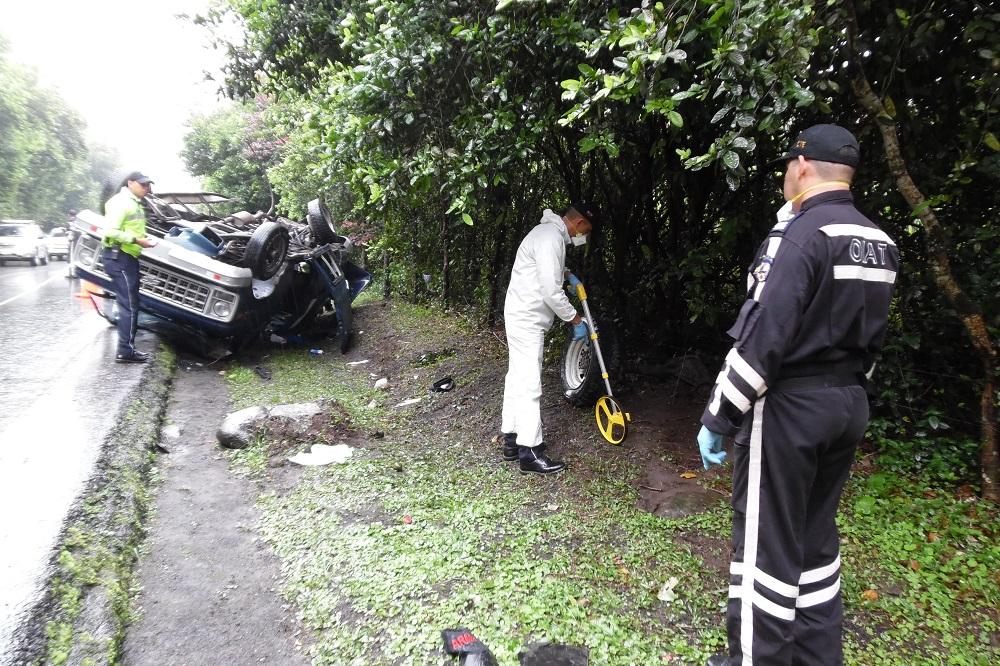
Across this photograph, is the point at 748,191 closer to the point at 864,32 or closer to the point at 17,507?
the point at 864,32

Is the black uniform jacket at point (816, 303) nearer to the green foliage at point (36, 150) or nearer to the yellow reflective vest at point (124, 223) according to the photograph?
the yellow reflective vest at point (124, 223)

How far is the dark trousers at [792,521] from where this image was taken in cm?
193

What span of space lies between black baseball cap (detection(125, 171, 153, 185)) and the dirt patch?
328cm

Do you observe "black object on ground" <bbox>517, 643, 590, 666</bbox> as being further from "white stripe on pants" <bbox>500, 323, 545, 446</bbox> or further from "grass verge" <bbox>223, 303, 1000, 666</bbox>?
"white stripe on pants" <bbox>500, 323, 545, 446</bbox>

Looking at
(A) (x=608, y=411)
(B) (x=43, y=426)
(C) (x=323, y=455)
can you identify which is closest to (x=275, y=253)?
(B) (x=43, y=426)

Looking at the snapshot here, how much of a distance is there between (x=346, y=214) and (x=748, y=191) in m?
8.87

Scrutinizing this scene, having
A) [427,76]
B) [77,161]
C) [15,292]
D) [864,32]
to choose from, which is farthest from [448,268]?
[77,161]

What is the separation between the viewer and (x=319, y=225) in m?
7.52

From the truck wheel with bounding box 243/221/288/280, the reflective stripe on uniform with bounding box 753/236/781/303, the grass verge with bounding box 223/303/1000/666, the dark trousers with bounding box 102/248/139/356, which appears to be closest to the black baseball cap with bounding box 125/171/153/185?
the dark trousers with bounding box 102/248/139/356

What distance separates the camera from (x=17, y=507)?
9.84 feet

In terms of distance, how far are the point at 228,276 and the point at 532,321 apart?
399cm

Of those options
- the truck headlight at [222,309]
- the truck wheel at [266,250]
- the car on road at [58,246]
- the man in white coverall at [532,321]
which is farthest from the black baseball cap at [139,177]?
the car on road at [58,246]

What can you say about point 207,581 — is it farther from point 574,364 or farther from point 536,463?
point 574,364

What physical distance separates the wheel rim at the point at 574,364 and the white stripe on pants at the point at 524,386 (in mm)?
902
